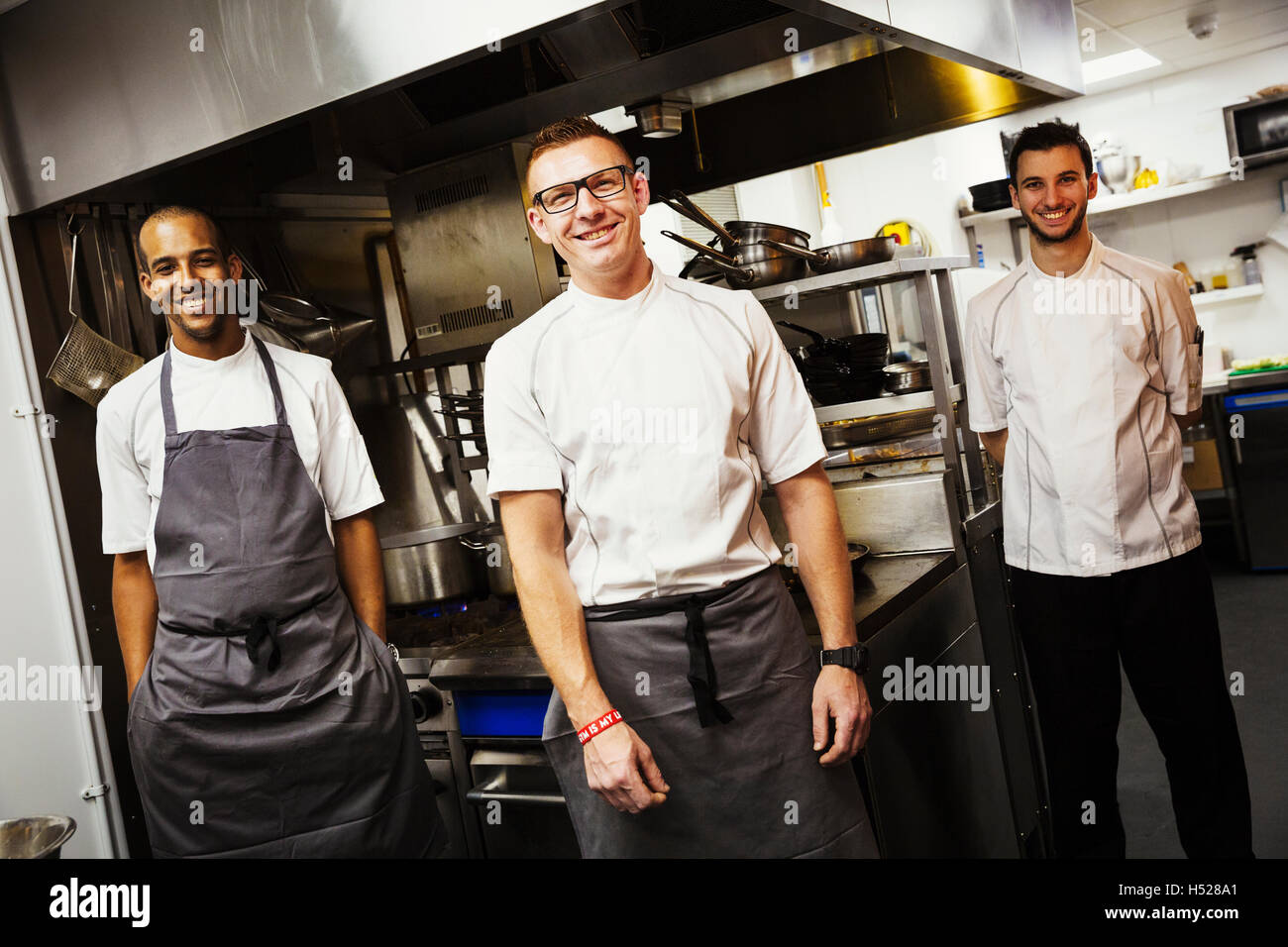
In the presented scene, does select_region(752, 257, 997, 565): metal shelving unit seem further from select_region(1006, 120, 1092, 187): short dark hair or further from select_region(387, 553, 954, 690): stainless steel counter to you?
select_region(1006, 120, 1092, 187): short dark hair

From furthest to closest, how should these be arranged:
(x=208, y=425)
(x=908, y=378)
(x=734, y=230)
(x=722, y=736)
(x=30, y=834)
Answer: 1. (x=734, y=230)
2. (x=908, y=378)
3. (x=208, y=425)
4. (x=30, y=834)
5. (x=722, y=736)

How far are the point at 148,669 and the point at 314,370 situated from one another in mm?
648

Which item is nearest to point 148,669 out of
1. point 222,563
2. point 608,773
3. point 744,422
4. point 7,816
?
point 222,563

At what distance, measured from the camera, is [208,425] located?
2016mm

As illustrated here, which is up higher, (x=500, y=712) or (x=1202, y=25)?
(x=1202, y=25)

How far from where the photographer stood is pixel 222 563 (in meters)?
1.93

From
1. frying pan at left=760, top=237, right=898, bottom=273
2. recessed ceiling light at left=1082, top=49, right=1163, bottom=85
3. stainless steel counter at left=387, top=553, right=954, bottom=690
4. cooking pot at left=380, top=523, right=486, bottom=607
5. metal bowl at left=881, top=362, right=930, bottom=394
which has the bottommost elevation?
stainless steel counter at left=387, top=553, right=954, bottom=690

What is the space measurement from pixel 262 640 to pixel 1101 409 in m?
1.68

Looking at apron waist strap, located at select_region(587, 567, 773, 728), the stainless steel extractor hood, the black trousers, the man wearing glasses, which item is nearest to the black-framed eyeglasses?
the man wearing glasses

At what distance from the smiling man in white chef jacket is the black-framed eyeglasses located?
1.07 m

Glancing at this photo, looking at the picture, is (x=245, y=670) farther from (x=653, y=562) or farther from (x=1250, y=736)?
(x=1250, y=736)

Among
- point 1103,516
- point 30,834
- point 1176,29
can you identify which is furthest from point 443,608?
point 1176,29

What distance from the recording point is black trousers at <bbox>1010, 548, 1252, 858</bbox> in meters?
2.14
